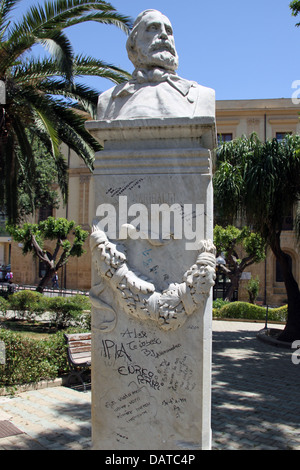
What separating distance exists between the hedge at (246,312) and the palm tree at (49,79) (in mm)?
9877

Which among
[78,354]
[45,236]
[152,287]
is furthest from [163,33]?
[45,236]

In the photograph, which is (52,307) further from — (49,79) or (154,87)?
(154,87)

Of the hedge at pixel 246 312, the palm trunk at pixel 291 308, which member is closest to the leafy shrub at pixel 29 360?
the palm trunk at pixel 291 308

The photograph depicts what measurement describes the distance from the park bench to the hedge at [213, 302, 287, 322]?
1090cm

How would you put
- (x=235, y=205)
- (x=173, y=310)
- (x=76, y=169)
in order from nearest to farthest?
(x=173, y=310) < (x=235, y=205) < (x=76, y=169)

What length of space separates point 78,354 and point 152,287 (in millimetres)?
4656

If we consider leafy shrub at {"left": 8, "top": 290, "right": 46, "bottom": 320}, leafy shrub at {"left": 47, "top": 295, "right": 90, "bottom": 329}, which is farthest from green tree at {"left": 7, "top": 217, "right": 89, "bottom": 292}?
leafy shrub at {"left": 47, "top": 295, "right": 90, "bottom": 329}

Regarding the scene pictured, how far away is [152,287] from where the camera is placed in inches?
116

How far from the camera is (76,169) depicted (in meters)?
31.2

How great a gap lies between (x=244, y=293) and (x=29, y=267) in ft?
50.6

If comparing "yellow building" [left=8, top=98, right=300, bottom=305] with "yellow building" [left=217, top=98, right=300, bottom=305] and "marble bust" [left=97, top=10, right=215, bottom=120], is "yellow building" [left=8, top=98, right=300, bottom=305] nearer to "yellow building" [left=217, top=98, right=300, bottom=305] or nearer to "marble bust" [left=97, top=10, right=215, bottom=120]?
"yellow building" [left=217, top=98, right=300, bottom=305]

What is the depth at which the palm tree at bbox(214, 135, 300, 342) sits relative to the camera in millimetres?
11102

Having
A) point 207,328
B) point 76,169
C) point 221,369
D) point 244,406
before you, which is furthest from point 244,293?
point 207,328
